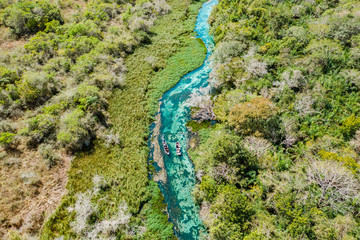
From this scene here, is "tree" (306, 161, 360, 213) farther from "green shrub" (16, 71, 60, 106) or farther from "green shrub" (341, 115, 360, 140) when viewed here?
"green shrub" (16, 71, 60, 106)

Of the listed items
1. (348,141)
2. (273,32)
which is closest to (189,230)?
(348,141)

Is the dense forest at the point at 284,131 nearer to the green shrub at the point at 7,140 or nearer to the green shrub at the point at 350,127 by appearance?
the green shrub at the point at 350,127

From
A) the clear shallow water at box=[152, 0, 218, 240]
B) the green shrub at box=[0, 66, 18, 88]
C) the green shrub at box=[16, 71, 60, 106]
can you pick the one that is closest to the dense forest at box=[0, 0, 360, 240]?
the green shrub at box=[16, 71, 60, 106]

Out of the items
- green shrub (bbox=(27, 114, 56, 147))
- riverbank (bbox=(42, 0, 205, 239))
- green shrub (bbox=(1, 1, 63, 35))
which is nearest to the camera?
riverbank (bbox=(42, 0, 205, 239))

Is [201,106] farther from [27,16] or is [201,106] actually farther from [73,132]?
[27,16]

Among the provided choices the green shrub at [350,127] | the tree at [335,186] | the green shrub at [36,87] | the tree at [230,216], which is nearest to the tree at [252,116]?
the tree at [335,186]

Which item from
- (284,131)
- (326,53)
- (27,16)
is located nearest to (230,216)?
(284,131)
